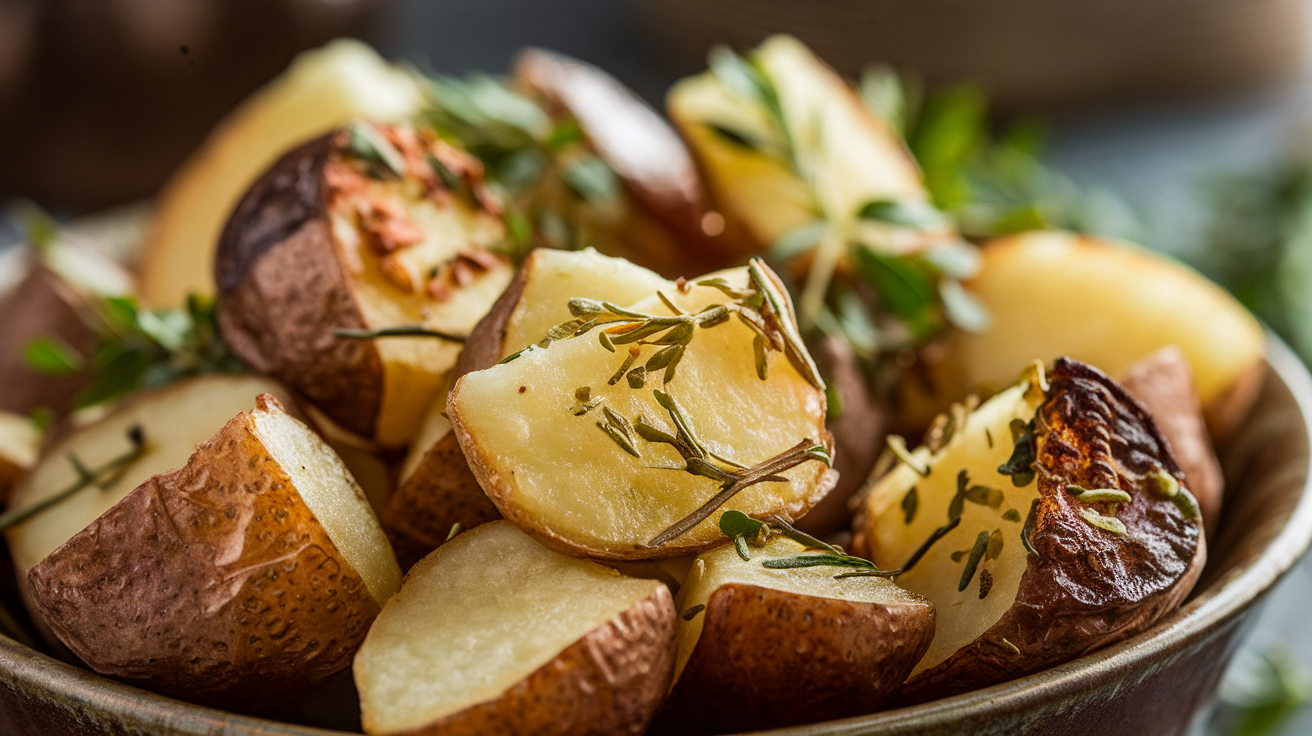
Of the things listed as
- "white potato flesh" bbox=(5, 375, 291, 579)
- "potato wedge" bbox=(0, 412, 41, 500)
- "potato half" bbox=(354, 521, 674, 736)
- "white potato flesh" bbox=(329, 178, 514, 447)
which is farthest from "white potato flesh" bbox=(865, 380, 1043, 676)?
"potato wedge" bbox=(0, 412, 41, 500)

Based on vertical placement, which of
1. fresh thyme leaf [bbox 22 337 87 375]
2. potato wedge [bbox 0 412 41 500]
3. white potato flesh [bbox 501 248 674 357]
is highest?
white potato flesh [bbox 501 248 674 357]

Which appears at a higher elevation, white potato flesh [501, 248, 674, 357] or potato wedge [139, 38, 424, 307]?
white potato flesh [501, 248, 674, 357]

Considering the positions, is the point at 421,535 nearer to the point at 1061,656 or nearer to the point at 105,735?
the point at 105,735

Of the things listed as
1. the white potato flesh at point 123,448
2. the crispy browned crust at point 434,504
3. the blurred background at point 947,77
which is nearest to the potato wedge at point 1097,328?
the blurred background at point 947,77

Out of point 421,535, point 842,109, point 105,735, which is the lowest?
point 105,735

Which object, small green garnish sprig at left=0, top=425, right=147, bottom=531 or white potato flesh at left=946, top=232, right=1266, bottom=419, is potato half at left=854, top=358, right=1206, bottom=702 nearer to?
white potato flesh at left=946, top=232, right=1266, bottom=419

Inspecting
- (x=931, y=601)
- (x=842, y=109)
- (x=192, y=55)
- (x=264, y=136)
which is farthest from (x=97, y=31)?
(x=931, y=601)
